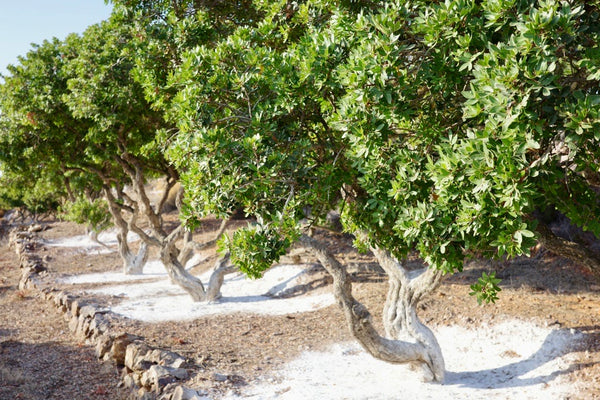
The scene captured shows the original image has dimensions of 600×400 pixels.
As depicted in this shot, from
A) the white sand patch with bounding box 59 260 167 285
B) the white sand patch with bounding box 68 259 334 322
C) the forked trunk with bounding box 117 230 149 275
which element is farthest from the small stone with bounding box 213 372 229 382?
the forked trunk with bounding box 117 230 149 275

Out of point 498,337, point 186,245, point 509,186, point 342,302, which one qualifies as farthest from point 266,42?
point 186,245

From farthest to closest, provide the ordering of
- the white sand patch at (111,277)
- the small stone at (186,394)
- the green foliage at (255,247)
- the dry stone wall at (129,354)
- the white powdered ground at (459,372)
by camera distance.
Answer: the white sand patch at (111,277)
the dry stone wall at (129,354)
the white powdered ground at (459,372)
the small stone at (186,394)
the green foliage at (255,247)

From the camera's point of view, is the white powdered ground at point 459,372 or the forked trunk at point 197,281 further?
the forked trunk at point 197,281

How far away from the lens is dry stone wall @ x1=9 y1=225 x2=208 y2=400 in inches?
290

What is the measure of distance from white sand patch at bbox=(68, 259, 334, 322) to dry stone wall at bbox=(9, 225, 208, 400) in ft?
3.07

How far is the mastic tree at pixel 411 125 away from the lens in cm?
363

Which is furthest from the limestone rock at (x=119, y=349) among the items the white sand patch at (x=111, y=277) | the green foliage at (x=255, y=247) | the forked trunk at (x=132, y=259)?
the forked trunk at (x=132, y=259)

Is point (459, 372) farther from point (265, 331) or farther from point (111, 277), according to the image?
point (111, 277)

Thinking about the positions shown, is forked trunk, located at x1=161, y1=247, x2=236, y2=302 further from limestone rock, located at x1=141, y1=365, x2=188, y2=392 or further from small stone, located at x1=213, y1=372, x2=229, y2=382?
small stone, located at x1=213, y1=372, x2=229, y2=382

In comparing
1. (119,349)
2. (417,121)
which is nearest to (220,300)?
(119,349)

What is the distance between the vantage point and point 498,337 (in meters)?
8.65

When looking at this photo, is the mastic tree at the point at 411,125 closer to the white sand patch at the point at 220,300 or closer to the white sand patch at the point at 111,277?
the white sand patch at the point at 220,300

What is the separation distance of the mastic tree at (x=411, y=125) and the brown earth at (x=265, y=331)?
3164 millimetres

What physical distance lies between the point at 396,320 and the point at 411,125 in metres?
3.90
